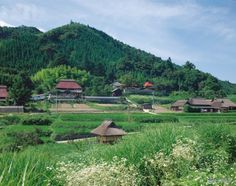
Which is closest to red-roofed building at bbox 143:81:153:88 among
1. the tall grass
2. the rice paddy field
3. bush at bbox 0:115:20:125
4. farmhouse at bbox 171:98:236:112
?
farmhouse at bbox 171:98:236:112

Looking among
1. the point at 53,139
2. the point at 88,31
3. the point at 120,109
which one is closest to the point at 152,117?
the point at 120,109

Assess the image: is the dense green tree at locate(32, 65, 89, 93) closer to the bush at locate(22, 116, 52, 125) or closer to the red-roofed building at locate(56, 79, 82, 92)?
the red-roofed building at locate(56, 79, 82, 92)

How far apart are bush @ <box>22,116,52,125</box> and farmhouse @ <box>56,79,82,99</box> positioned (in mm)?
21833

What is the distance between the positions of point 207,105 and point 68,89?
20103mm

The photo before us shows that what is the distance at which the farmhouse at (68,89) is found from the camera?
59.4 m

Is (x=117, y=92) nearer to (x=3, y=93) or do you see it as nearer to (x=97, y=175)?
(x=3, y=93)

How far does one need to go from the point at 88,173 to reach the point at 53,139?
2668 cm

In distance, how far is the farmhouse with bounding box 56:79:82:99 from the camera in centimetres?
→ 5941

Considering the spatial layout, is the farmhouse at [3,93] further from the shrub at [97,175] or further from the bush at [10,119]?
the shrub at [97,175]

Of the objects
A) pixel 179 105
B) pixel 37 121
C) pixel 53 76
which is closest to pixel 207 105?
pixel 179 105

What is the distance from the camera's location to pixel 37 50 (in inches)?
3376

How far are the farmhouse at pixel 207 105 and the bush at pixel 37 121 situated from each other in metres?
23.6

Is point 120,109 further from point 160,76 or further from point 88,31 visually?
point 88,31

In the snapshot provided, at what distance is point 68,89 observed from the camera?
201 feet
